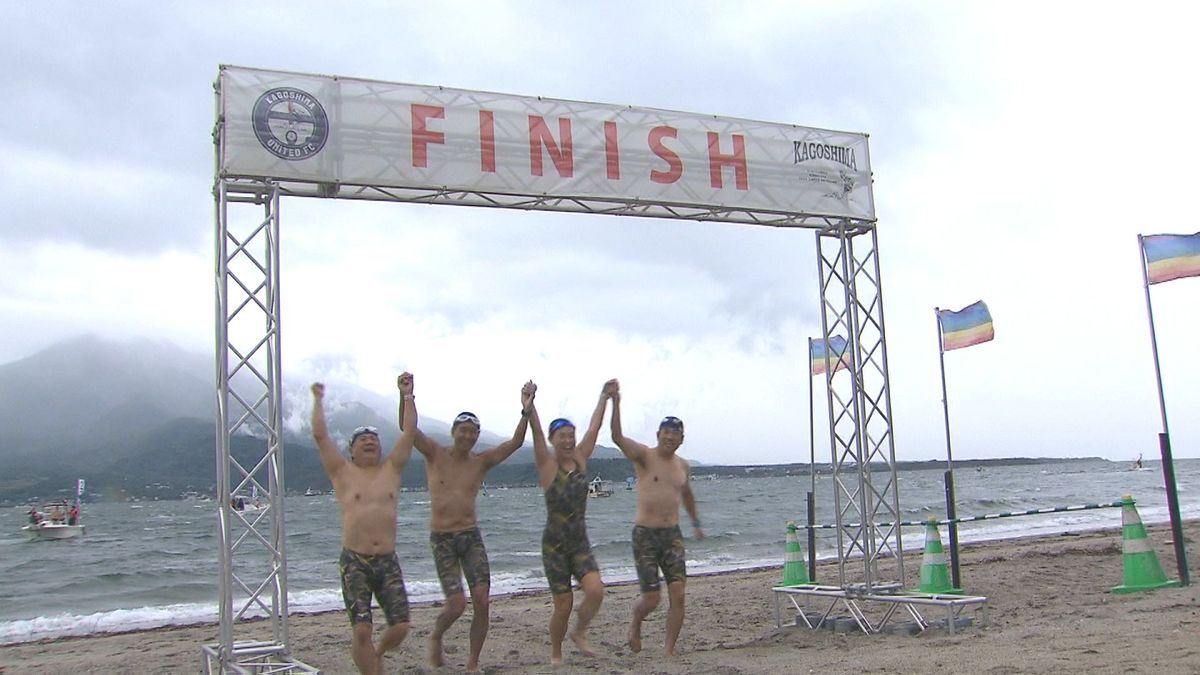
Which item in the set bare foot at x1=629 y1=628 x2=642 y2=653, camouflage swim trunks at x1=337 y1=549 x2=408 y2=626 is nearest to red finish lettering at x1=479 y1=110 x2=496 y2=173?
camouflage swim trunks at x1=337 y1=549 x2=408 y2=626

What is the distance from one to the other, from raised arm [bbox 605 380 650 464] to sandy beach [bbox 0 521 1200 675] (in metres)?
1.46

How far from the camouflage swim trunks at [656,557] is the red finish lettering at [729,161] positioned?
304cm

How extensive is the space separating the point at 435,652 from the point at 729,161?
15.2 feet

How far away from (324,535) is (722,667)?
1472 inches

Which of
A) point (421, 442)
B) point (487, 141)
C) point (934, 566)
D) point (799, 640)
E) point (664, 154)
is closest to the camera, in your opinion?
point (421, 442)

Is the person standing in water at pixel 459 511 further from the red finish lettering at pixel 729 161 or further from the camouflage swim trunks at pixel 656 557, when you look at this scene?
the red finish lettering at pixel 729 161

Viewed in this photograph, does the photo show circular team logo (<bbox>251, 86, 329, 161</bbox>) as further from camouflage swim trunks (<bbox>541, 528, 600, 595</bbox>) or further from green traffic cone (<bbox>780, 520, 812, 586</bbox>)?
green traffic cone (<bbox>780, 520, 812, 586</bbox>)

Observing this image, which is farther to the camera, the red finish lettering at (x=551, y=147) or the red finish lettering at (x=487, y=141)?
the red finish lettering at (x=551, y=147)

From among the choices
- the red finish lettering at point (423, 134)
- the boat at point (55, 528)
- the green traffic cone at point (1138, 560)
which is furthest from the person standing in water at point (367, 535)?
the boat at point (55, 528)

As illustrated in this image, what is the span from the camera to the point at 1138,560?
898 centimetres

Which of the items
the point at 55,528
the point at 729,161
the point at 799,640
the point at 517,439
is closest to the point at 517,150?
the point at 729,161

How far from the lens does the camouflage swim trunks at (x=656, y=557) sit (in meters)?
6.89

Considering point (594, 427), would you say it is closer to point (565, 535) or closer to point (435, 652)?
point (565, 535)

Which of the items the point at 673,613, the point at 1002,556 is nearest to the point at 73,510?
the point at 1002,556
